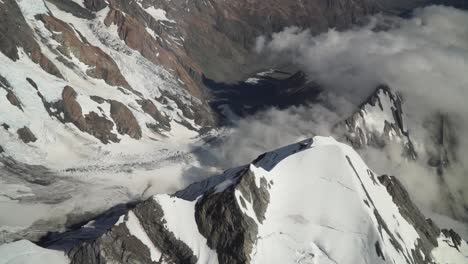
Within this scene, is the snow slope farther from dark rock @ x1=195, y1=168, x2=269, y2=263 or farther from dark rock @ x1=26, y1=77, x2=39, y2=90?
dark rock @ x1=26, y1=77, x2=39, y2=90

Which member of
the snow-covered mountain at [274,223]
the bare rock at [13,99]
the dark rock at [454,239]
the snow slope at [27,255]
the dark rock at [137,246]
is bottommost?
the dark rock at [454,239]

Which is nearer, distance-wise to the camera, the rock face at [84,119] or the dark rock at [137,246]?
the dark rock at [137,246]

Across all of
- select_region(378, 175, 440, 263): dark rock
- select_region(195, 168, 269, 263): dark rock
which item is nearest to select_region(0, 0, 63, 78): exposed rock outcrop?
select_region(195, 168, 269, 263): dark rock

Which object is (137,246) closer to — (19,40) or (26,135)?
(26,135)

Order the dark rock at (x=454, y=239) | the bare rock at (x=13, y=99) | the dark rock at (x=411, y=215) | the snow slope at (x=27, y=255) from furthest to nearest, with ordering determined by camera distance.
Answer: the bare rock at (x=13, y=99) < the dark rock at (x=454, y=239) < the dark rock at (x=411, y=215) < the snow slope at (x=27, y=255)

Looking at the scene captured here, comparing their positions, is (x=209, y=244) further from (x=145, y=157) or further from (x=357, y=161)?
(x=145, y=157)

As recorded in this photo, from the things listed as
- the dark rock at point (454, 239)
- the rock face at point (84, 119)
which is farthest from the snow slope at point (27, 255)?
the rock face at point (84, 119)

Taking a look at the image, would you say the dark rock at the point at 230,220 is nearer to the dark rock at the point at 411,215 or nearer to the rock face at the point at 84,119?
the dark rock at the point at 411,215
